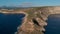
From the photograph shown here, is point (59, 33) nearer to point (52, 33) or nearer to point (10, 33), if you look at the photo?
point (52, 33)

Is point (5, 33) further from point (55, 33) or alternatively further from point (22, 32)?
point (55, 33)

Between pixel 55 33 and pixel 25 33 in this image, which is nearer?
pixel 25 33

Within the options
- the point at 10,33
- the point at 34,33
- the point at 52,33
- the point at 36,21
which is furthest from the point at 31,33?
the point at 36,21

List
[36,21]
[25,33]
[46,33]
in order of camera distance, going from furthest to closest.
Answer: [36,21], [46,33], [25,33]

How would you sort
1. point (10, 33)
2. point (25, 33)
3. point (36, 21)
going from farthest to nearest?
point (36, 21) → point (10, 33) → point (25, 33)

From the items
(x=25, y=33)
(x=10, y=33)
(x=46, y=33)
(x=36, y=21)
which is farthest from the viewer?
(x=36, y=21)

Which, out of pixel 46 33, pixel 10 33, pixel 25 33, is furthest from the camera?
pixel 46 33

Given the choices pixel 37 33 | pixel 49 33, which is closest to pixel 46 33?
pixel 49 33

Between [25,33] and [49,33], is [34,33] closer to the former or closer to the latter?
[25,33]

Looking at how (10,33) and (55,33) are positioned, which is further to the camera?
(55,33)
